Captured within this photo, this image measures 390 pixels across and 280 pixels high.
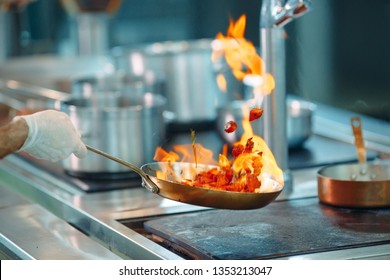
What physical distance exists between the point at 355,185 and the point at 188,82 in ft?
2.92

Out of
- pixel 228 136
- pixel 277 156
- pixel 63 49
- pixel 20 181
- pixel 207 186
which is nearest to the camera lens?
pixel 207 186

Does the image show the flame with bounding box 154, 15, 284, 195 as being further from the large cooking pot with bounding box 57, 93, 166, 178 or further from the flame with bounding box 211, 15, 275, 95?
the large cooking pot with bounding box 57, 93, 166, 178

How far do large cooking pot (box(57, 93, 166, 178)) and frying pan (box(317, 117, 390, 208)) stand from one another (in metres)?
0.39

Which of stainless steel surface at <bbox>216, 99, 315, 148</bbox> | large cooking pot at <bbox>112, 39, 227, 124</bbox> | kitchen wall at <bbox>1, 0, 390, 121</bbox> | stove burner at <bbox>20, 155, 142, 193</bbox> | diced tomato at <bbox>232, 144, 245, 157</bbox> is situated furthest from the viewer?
kitchen wall at <bbox>1, 0, 390, 121</bbox>

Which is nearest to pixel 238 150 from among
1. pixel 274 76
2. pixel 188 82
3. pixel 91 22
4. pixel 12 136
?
pixel 274 76

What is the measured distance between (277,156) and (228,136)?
37 centimetres

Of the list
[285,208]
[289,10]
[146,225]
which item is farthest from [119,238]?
[289,10]

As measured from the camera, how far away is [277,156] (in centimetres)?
168

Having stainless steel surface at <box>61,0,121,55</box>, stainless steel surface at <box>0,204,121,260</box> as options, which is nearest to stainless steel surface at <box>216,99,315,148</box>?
stainless steel surface at <box>0,204,121,260</box>

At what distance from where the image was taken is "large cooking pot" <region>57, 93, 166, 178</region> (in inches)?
70.9

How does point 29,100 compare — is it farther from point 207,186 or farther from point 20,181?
point 207,186

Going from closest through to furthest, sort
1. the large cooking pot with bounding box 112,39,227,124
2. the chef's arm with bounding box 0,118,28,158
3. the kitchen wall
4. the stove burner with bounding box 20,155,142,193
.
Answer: the chef's arm with bounding box 0,118,28,158 < the stove burner with bounding box 20,155,142,193 < the large cooking pot with bounding box 112,39,227,124 < the kitchen wall

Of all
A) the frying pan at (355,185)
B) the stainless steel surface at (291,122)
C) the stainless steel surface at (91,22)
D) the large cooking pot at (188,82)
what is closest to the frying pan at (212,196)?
the frying pan at (355,185)

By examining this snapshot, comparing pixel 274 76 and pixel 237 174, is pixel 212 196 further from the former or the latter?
pixel 274 76
